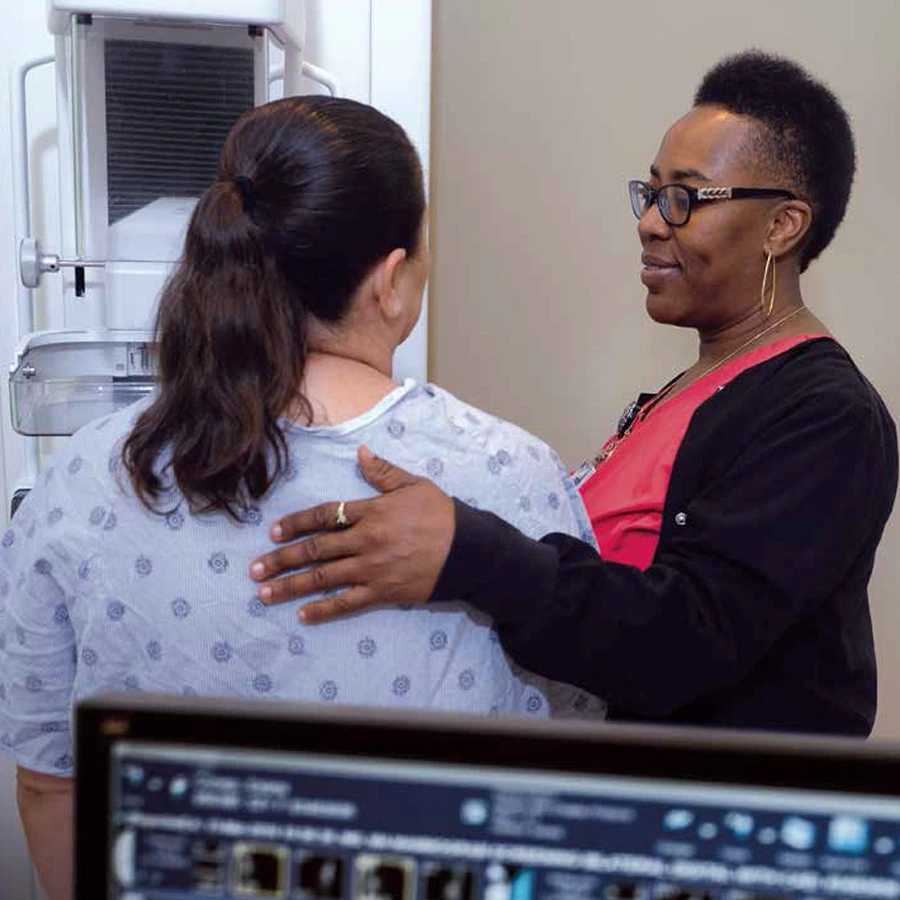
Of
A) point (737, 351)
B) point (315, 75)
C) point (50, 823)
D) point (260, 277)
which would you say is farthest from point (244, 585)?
point (315, 75)

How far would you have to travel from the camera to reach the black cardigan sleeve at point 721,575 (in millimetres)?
1040

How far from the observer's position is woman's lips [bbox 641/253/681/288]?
1.52 meters

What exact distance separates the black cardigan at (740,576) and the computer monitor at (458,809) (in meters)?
0.47

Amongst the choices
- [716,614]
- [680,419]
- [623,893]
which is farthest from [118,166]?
[623,893]

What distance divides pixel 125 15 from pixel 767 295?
0.88 metres

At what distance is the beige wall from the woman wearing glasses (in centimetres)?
82

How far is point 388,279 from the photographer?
1030mm

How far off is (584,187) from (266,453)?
1.58 meters

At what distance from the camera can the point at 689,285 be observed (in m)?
1.50

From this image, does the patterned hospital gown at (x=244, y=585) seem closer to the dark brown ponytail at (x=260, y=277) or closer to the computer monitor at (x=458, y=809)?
the dark brown ponytail at (x=260, y=277)

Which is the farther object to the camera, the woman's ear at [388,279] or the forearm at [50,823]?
the forearm at [50,823]

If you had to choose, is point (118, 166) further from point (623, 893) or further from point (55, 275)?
point (623, 893)

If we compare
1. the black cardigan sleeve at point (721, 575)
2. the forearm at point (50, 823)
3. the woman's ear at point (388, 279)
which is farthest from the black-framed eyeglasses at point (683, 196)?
the forearm at point (50, 823)

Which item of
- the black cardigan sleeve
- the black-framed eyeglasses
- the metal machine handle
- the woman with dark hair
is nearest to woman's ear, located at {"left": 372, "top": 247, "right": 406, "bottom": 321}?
the woman with dark hair
